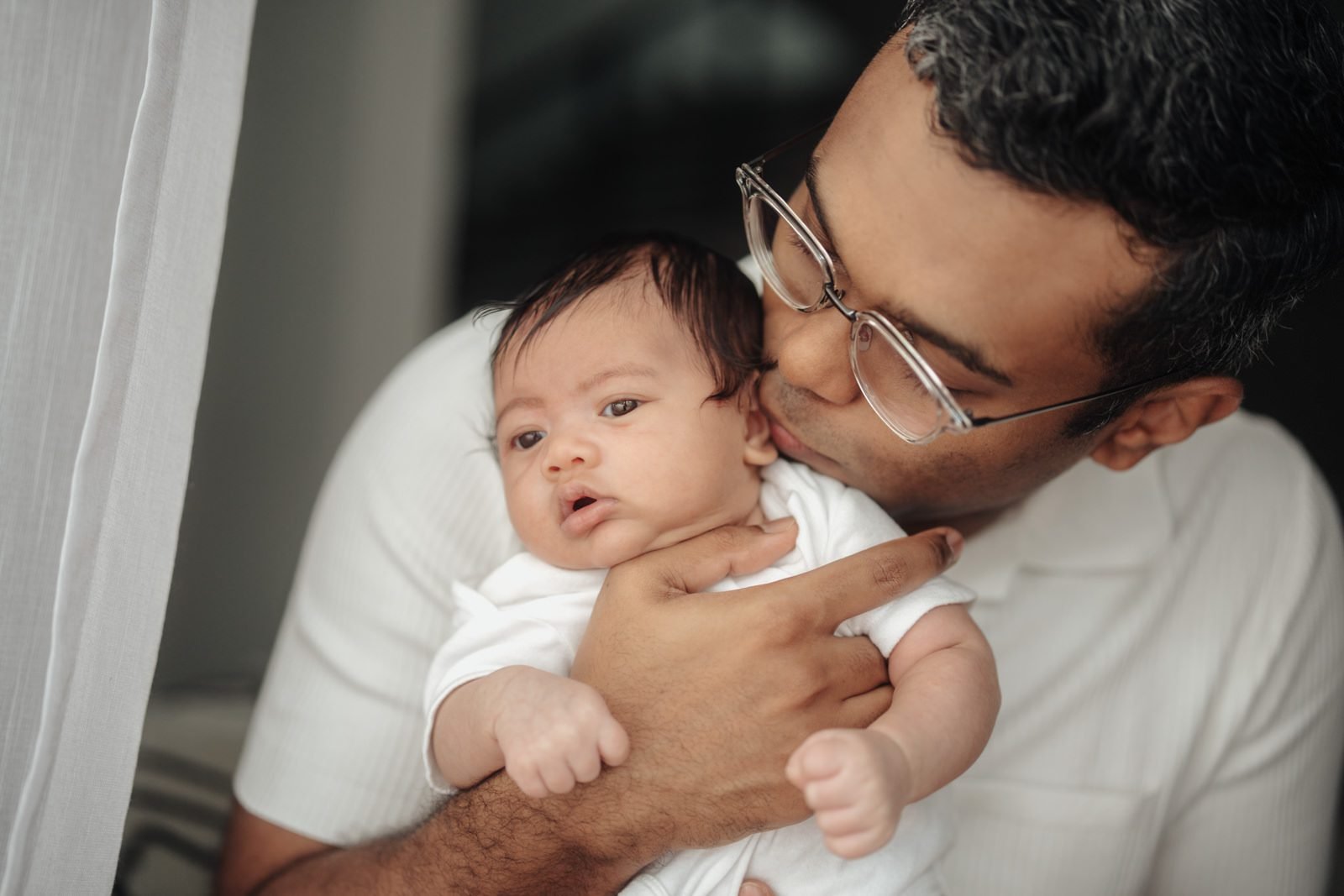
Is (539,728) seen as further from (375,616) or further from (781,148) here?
(781,148)

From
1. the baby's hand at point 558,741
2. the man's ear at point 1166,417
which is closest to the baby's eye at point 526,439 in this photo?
the baby's hand at point 558,741

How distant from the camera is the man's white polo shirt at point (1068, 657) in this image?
135 cm

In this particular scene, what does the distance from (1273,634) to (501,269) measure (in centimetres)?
268

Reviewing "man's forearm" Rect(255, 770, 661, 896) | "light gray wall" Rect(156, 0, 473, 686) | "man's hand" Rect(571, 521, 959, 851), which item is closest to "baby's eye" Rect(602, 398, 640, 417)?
"man's hand" Rect(571, 521, 959, 851)

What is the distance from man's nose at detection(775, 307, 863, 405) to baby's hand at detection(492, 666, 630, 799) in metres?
0.45

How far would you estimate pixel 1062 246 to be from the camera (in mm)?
1069

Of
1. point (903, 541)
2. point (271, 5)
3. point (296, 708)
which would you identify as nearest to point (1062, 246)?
point (903, 541)

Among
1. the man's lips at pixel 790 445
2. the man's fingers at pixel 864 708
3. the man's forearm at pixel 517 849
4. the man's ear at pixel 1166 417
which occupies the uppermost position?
the man's ear at pixel 1166 417

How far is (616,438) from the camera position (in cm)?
116

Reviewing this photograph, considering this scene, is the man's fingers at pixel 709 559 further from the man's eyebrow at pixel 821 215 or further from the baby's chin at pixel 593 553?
the man's eyebrow at pixel 821 215

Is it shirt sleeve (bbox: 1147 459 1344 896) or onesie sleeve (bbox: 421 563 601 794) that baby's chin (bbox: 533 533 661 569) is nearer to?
onesie sleeve (bbox: 421 563 601 794)

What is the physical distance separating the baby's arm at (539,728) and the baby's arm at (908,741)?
0.21 meters

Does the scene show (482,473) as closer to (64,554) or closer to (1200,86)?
(64,554)

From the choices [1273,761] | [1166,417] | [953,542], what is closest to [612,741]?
Result: [953,542]
